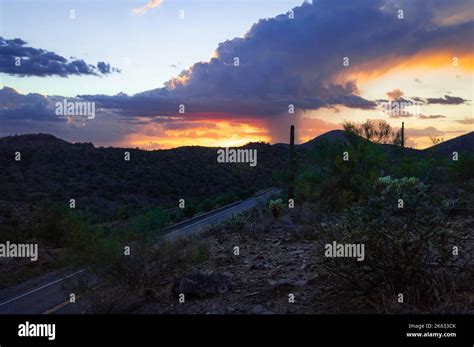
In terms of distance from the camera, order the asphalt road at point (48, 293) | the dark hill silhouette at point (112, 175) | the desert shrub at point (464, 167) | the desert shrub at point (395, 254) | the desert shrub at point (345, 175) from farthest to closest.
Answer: the dark hill silhouette at point (112, 175) → the desert shrub at point (464, 167) → the desert shrub at point (345, 175) → the asphalt road at point (48, 293) → the desert shrub at point (395, 254)

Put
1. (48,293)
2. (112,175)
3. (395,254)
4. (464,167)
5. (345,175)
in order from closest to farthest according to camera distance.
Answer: (395,254) < (48,293) < (345,175) < (464,167) < (112,175)

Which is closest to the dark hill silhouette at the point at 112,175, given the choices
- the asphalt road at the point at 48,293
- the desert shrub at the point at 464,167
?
the asphalt road at the point at 48,293

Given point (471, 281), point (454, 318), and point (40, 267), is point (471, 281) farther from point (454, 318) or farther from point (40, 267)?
point (40, 267)

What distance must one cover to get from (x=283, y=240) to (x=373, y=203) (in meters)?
5.77

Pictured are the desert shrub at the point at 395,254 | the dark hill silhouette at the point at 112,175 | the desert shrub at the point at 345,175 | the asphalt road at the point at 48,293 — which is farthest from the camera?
the dark hill silhouette at the point at 112,175

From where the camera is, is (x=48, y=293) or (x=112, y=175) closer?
(x=48, y=293)

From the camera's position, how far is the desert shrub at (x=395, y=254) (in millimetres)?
7055

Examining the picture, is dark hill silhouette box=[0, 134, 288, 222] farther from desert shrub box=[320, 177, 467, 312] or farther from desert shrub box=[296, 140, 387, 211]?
desert shrub box=[320, 177, 467, 312]

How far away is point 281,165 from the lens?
80.4m

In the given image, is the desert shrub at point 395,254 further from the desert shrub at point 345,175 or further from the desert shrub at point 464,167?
the desert shrub at point 464,167

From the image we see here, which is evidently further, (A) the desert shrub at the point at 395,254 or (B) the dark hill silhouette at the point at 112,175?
(B) the dark hill silhouette at the point at 112,175

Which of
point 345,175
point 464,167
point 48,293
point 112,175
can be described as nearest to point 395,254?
point 48,293

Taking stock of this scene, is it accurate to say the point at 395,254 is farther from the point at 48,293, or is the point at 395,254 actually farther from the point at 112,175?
the point at 112,175

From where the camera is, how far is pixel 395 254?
23.4 feet
